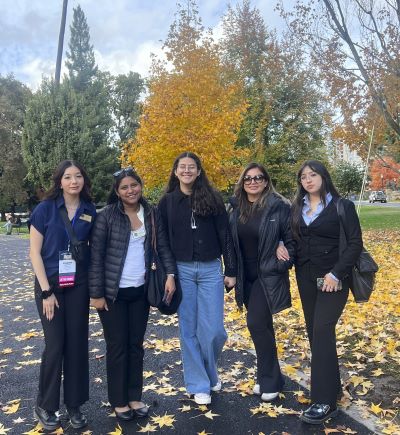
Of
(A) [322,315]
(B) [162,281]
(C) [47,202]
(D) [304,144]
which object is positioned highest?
(D) [304,144]

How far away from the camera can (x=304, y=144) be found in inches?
1144

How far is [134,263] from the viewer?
3738mm

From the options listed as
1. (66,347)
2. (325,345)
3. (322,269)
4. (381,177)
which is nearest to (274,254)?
(322,269)

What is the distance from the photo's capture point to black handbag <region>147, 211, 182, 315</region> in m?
3.71

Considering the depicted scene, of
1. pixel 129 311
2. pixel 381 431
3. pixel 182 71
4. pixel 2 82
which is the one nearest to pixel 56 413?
pixel 129 311

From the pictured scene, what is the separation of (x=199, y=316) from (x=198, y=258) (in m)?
0.53

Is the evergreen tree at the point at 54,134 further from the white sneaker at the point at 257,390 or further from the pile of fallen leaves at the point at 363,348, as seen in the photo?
the white sneaker at the point at 257,390

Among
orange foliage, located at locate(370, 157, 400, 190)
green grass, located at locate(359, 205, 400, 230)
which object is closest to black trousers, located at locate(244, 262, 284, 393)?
green grass, located at locate(359, 205, 400, 230)

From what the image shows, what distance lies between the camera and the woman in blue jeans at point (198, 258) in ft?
13.1

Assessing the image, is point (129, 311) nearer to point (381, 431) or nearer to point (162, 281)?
point (162, 281)

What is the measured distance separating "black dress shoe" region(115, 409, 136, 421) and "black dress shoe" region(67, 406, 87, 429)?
0.27 metres

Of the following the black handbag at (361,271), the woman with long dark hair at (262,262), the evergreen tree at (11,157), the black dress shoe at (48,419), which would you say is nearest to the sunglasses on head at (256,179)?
the woman with long dark hair at (262,262)

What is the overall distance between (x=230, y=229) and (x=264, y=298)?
2.21 feet

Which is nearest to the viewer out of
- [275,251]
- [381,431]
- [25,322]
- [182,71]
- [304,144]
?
[381,431]
